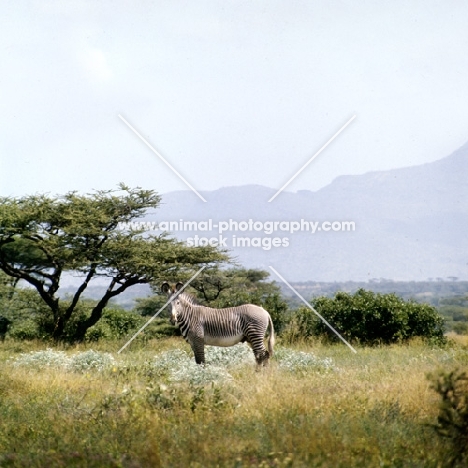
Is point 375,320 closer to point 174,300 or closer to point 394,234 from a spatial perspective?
point 174,300

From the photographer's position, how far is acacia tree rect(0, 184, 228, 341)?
86.9 feet

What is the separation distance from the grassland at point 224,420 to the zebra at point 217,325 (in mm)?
953

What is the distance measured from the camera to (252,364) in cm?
1628

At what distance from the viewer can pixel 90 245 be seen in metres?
26.8

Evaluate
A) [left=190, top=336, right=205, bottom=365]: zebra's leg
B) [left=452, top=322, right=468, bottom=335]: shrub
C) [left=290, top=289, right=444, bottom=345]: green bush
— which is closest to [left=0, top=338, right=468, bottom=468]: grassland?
[left=190, top=336, right=205, bottom=365]: zebra's leg

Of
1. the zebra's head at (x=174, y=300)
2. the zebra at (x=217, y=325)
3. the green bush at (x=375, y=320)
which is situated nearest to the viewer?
the zebra's head at (x=174, y=300)

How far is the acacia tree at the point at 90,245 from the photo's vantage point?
26.5 meters

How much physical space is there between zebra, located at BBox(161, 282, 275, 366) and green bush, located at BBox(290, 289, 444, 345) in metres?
7.01

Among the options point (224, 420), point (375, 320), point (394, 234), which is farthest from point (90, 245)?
point (394, 234)

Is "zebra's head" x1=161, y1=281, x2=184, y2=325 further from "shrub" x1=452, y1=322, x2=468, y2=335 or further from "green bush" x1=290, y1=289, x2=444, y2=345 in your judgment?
"shrub" x1=452, y1=322, x2=468, y2=335

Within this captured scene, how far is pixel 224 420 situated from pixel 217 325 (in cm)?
645

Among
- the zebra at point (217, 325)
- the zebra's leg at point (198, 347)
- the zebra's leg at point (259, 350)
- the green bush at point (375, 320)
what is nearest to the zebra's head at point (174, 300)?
the zebra at point (217, 325)

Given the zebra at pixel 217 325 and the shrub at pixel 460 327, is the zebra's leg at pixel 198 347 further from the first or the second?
the shrub at pixel 460 327

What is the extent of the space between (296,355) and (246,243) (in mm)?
9844
